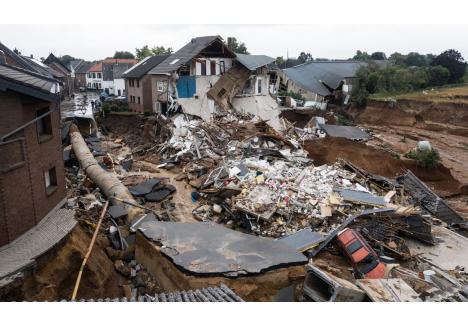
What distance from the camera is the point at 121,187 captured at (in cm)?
1670

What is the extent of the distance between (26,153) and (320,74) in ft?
137

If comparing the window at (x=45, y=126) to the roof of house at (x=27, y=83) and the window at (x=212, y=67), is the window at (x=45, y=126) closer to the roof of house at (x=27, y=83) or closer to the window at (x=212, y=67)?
the roof of house at (x=27, y=83)

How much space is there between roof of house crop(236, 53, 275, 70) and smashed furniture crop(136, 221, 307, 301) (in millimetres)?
20766

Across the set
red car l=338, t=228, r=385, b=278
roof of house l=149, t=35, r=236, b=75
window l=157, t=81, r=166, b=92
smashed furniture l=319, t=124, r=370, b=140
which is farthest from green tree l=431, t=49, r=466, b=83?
red car l=338, t=228, r=385, b=278

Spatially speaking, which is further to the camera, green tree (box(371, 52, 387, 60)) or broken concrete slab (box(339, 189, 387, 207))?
Result: green tree (box(371, 52, 387, 60))

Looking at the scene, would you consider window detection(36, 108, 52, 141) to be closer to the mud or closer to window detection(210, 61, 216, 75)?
the mud

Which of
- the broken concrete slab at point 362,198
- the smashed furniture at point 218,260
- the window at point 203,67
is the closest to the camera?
the smashed furniture at point 218,260

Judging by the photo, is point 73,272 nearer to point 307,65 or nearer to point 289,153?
point 289,153

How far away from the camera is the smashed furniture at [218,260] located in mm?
9281

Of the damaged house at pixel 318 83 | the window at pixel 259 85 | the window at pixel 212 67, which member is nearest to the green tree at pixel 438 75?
the damaged house at pixel 318 83

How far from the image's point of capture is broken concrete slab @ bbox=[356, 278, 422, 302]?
31.4 ft

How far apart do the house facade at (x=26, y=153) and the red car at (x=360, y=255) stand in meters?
9.95

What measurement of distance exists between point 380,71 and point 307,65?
10.2m

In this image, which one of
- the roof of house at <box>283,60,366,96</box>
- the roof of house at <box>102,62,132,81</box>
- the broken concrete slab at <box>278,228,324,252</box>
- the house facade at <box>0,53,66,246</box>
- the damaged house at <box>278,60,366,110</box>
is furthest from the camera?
the roof of house at <box>102,62,132,81</box>
